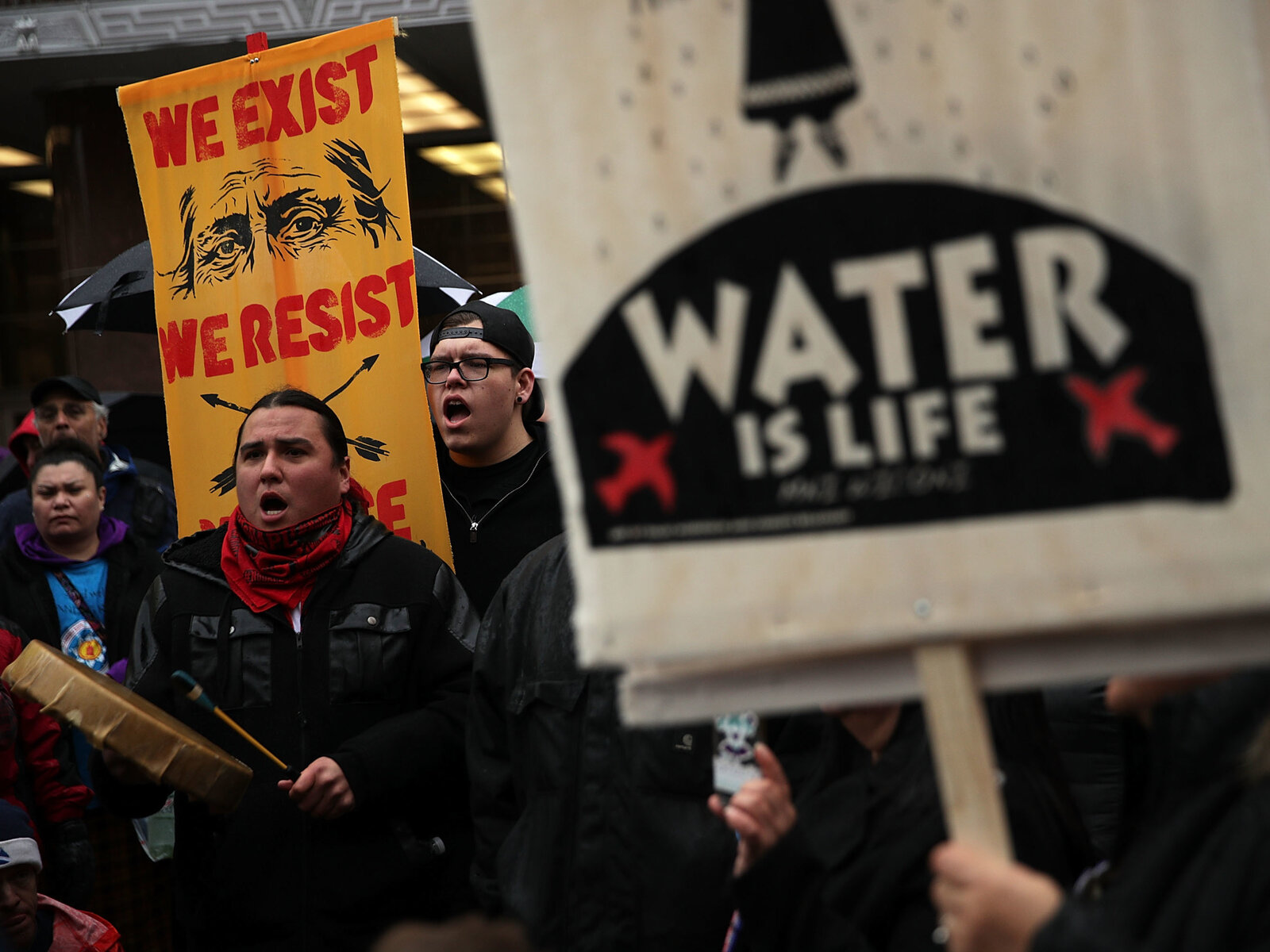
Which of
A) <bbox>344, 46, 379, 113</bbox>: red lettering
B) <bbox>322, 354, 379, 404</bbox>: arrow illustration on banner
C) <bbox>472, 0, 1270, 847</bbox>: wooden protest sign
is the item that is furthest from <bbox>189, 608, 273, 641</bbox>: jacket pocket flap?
<bbox>472, 0, 1270, 847</bbox>: wooden protest sign

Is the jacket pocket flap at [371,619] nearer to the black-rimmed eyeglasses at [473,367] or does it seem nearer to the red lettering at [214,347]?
the black-rimmed eyeglasses at [473,367]

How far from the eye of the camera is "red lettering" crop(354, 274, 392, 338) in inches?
172

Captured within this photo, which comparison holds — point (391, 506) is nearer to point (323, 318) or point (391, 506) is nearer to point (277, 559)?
point (323, 318)

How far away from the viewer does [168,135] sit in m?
4.72

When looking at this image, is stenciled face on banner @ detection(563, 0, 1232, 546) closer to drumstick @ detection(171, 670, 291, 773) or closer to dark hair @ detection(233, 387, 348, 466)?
drumstick @ detection(171, 670, 291, 773)

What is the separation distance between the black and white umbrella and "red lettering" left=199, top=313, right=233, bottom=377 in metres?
1.14

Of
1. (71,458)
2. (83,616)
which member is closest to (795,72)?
(83,616)

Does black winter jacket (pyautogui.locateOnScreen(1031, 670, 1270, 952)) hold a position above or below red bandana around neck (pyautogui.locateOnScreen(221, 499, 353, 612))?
below

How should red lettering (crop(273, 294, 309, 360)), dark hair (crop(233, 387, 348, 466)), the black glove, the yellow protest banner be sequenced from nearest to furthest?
dark hair (crop(233, 387, 348, 466)), the black glove, the yellow protest banner, red lettering (crop(273, 294, 309, 360))

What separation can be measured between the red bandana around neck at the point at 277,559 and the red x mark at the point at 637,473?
2.08 meters

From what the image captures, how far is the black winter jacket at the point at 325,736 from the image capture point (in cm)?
331

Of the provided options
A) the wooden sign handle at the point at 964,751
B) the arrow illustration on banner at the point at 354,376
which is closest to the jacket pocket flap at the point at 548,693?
the wooden sign handle at the point at 964,751

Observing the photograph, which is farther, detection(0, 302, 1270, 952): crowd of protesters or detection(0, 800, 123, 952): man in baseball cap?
detection(0, 800, 123, 952): man in baseball cap

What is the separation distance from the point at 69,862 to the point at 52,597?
3.35 ft
